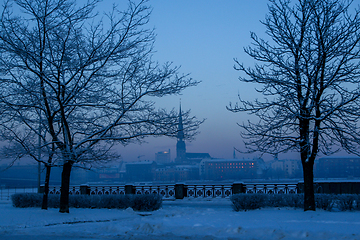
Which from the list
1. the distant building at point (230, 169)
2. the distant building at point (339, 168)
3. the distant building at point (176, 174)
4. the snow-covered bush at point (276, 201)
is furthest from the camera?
the distant building at point (176, 174)

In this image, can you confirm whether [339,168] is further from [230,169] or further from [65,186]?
[65,186]

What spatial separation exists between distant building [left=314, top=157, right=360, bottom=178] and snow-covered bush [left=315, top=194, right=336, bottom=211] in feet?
305

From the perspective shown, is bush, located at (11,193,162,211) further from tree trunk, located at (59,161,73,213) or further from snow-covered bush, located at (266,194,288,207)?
snow-covered bush, located at (266,194,288,207)

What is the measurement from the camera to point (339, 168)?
102 metres

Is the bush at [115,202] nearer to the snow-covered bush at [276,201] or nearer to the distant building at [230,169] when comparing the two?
the snow-covered bush at [276,201]

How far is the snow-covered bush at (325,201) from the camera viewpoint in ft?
38.1

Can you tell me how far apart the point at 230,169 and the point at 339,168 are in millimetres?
52790

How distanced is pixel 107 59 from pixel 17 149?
16.5ft

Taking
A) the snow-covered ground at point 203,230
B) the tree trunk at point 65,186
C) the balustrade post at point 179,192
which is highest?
the tree trunk at point 65,186

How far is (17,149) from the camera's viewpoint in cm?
1185

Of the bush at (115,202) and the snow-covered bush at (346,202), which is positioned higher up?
the snow-covered bush at (346,202)

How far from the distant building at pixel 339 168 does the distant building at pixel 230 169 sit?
3306 centimetres

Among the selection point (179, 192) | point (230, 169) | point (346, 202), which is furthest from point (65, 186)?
point (230, 169)

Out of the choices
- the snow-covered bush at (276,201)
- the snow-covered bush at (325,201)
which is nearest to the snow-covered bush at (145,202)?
the snow-covered bush at (276,201)
